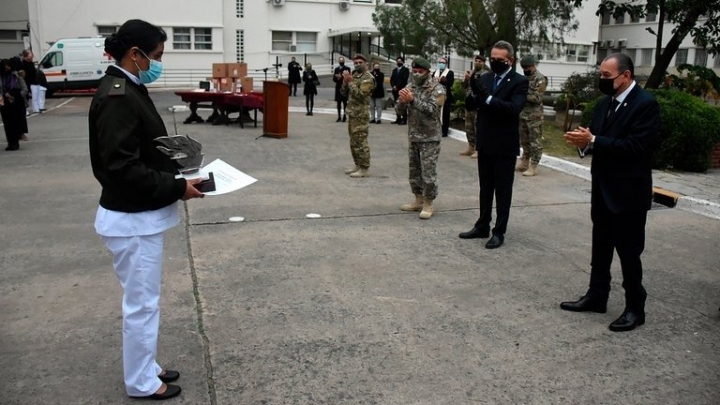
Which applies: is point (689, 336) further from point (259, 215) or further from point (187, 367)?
point (259, 215)

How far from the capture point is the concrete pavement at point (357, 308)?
11.5 ft

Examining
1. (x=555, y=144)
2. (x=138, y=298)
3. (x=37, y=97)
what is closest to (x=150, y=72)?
(x=138, y=298)

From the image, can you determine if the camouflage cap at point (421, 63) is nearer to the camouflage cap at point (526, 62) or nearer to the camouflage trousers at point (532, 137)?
the camouflage cap at point (526, 62)

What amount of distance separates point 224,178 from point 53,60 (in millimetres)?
26405

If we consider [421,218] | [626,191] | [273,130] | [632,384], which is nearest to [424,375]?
[632,384]

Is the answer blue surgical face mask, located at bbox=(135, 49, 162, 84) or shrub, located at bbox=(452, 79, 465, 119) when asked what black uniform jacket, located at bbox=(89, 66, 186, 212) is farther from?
shrub, located at bbox=(452, 79, 465, 119)

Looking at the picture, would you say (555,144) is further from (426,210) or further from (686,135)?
(426,210)

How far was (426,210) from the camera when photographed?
710 cm

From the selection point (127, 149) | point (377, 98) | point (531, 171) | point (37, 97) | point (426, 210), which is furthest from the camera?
point (37, 97)

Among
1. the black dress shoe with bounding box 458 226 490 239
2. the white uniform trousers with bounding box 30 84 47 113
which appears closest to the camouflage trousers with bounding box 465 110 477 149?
the black dress shoe with bounding box 458 226 490 239

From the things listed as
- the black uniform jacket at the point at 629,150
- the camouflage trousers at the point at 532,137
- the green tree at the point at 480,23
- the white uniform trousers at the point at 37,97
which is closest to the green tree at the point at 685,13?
the camouflage trousers at the point at 532,137

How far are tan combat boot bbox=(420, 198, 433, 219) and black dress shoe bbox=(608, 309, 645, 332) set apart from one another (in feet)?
9.83

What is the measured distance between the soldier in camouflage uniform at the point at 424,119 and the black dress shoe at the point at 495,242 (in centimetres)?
112

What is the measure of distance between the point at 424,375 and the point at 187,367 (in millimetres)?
1377
